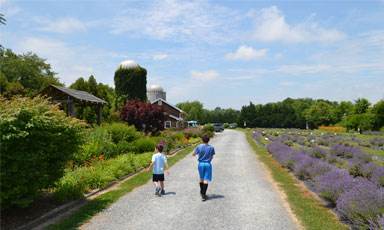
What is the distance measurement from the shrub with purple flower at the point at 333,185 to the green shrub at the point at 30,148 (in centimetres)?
673

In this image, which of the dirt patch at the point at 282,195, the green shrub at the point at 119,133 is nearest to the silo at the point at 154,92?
the green shrub at the point at 119,133

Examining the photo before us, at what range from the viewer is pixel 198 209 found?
6688 millimetres

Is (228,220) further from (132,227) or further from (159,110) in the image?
(159,110)

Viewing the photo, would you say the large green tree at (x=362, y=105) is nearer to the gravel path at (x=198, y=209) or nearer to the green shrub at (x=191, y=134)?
the green shrub at (x=191, y=134)

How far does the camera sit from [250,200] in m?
7.53

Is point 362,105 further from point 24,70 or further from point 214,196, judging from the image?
point 24,70

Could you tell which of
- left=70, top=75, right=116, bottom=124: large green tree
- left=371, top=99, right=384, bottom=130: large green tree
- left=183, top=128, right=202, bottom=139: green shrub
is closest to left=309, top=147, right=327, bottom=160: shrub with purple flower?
left=183, top=128, right=202, bottom=139: green shrub

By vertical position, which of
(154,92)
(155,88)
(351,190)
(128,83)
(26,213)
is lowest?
(26,213)

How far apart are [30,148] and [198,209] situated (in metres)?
4.06

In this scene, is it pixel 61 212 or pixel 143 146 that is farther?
pixel 143 146

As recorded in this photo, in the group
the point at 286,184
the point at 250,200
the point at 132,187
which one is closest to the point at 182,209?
the point at 250,200

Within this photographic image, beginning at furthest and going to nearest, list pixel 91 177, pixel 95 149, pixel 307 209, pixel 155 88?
1. pixel 155 88
2. pixel 95 149
3. pixel 91 177
4. pixel 307 209

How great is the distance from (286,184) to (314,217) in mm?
3634

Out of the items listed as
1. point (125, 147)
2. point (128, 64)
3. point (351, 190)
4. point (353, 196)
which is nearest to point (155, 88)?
point (128, 64)
